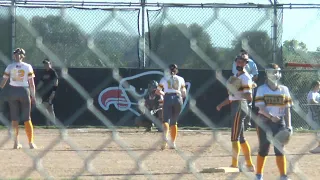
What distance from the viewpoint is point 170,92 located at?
42.5 feet

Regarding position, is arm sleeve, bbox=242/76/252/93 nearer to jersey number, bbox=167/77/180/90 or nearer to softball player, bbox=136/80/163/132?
jersey number, bbox=167/77/180/90

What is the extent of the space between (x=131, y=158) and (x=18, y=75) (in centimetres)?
216

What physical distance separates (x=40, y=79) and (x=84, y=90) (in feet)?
3.29

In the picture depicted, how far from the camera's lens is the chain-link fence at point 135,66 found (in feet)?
20.9

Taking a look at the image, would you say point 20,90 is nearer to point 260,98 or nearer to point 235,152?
point 235,152

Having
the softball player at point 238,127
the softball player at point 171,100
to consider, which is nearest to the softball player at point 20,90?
the softball player at point 171,100

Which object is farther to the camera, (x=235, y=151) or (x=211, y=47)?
(x=235, y=151)

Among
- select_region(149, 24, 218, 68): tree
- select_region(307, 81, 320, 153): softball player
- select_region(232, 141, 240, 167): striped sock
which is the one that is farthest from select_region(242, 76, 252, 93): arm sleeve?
select_region(307, 81, 320, 153): softball player

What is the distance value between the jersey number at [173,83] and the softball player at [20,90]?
2.23 metres

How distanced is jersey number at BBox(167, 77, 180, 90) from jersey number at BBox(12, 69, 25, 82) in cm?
245

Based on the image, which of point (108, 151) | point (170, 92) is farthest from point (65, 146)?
point (170, 92)

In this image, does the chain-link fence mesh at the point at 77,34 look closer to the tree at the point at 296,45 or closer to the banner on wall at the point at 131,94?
the banner on wall at the point at 131,94

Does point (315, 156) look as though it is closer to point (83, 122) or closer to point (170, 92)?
point (170, 92)

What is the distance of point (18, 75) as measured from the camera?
38.7ft
